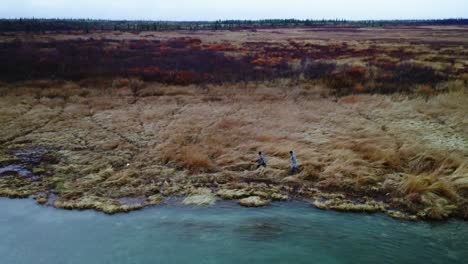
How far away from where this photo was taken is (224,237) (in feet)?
37.2

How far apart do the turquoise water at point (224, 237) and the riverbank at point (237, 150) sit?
717 mm

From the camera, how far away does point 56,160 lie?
17.1 metres

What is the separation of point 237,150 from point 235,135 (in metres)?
1.84

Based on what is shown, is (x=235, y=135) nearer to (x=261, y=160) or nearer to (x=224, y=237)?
(x=261, y=160)

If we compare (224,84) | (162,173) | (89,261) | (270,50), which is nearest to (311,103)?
(224,84)

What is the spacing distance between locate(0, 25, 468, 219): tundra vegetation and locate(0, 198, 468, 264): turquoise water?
2.42 feet

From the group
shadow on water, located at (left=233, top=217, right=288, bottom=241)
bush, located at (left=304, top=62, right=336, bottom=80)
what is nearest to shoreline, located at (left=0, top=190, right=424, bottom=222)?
shadow on water, located at (left=233, top=217, right=288, bottom=241)

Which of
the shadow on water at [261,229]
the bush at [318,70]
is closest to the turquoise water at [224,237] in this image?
the shadow on water at [261,229]

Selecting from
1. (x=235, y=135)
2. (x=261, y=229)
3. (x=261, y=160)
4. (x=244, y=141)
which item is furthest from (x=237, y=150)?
(x=261, y=229)

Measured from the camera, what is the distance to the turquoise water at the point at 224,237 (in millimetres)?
10500

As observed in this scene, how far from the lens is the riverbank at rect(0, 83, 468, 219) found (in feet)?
45.2

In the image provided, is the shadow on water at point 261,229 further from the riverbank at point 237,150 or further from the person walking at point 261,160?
the person walking at point 261,160

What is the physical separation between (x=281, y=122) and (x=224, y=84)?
10.3m

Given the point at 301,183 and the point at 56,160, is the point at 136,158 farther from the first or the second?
the point at 301,183
